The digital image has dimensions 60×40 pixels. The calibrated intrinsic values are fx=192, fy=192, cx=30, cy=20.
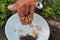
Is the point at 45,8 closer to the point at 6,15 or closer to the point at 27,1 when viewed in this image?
the point at 6,15

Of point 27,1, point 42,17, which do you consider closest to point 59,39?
point 42,17

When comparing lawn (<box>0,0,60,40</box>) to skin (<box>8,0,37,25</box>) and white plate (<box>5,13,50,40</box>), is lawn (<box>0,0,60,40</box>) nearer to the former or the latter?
white plate (<box>5,13,50,40</box>)

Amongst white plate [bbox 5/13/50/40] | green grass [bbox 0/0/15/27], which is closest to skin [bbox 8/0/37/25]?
white plate [bbox 5/13/50/40]

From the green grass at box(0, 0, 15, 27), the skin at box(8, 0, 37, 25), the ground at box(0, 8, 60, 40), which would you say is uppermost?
the skin at box(8, 0, 37, 25)

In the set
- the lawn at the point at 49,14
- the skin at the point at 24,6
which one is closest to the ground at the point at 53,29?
the lawn at the point at 49,14

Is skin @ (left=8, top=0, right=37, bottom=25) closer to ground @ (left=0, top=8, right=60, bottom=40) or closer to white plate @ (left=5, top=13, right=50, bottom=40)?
white plate @ (left=5, top=13, right=50, bottom=40)

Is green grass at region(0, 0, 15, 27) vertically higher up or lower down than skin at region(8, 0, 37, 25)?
lower down

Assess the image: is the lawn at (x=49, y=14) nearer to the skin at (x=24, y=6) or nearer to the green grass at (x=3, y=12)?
the green grass at (x=3, y=12)

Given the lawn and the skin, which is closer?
the skin

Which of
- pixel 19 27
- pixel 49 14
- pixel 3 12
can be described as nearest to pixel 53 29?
pixel 49 14

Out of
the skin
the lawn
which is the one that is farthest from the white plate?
the skin

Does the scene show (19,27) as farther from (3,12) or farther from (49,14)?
(49,14)
